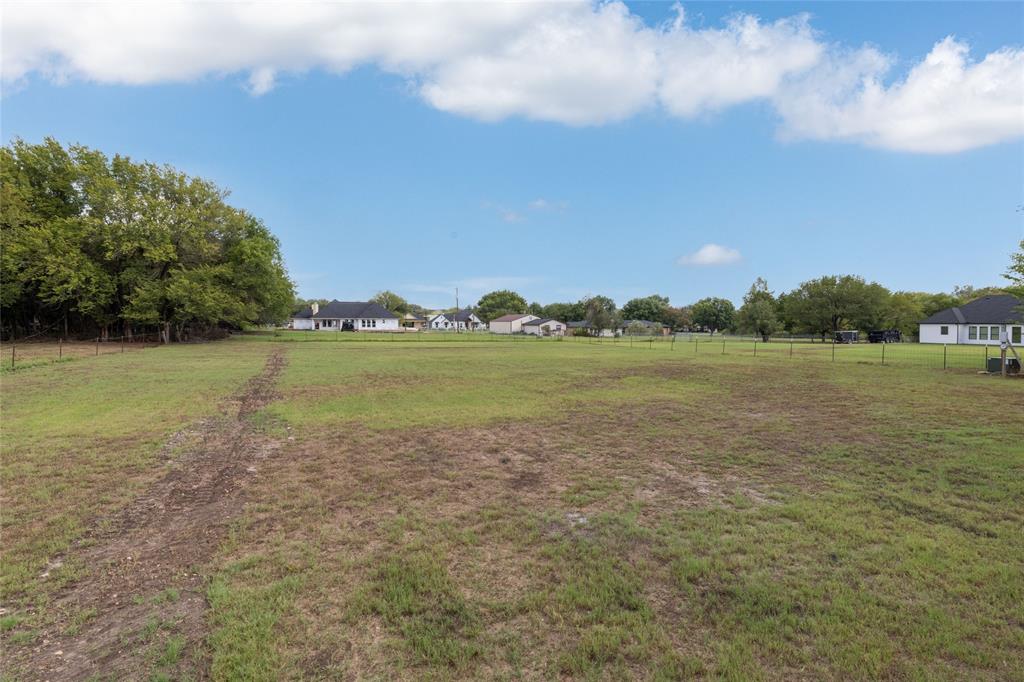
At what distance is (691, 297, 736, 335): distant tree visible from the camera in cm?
10631

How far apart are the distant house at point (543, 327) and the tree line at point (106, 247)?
56544 mm

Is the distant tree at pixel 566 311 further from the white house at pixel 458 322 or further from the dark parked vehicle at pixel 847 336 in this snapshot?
the dark parked vehicle at pixel 847 336

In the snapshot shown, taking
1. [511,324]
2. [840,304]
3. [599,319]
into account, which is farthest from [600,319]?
[840,304]

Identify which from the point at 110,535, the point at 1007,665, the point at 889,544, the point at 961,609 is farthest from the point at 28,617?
the point at 889,544

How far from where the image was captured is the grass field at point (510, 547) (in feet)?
9.46

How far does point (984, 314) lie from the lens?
4891cm

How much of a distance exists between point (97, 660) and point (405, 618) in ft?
5.91

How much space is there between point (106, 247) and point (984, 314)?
80306 mm

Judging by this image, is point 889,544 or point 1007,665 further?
point 889,544

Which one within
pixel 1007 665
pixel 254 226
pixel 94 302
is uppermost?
pixel 254 226

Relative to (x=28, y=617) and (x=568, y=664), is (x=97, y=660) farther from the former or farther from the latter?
(x=568, y=664)

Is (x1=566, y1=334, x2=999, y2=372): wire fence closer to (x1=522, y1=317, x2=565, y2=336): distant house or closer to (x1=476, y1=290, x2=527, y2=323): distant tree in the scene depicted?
(x1=522, y1=317, x2=565, y2=336): distant house

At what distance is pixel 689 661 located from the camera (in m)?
2.79

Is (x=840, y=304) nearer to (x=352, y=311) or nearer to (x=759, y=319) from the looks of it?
(x=759, y=319)
